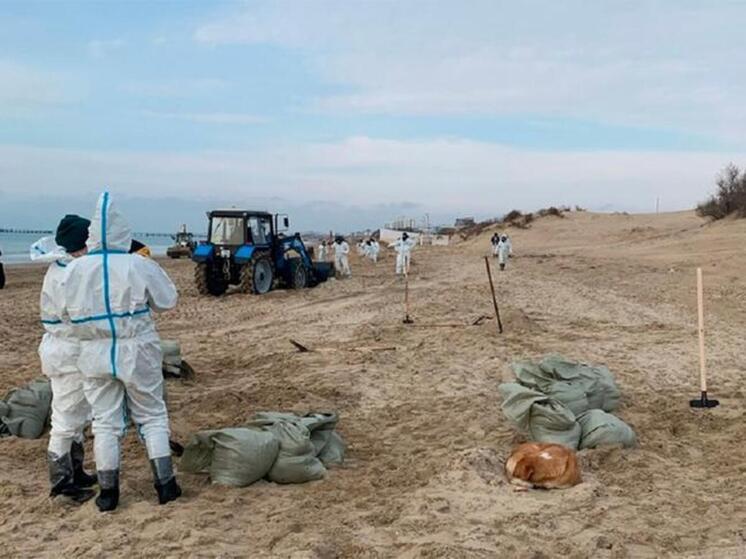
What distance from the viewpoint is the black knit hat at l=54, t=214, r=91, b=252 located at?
4.40m

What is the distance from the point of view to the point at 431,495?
4574 mm

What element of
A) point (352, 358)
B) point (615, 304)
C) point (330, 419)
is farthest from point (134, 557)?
point (615, 304)

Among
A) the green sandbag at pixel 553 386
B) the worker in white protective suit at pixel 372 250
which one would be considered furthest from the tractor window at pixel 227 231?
the worker in white protective suit at pixel 372 250

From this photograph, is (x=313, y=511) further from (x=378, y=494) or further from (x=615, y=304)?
(x=615, y=304)

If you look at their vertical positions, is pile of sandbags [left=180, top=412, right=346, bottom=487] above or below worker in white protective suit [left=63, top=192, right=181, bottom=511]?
below

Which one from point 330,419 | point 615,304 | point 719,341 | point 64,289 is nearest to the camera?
Result: point 64,289

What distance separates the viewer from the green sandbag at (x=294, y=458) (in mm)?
4785

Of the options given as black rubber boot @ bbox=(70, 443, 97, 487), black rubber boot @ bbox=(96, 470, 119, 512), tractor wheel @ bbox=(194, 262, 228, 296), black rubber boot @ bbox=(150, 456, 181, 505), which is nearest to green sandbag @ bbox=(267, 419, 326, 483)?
black rubber boot @ bbox=(150, 456, 181, 505)

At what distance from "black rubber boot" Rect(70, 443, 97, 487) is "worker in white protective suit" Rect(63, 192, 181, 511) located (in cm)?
45

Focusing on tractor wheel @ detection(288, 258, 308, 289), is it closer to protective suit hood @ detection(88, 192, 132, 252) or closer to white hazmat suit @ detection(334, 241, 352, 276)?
white hazmat suit @ detection(334, 241, 352, 276)

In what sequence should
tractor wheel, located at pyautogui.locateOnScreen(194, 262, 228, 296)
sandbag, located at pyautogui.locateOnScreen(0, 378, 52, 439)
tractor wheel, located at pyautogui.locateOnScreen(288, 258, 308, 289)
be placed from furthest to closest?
tractor wheel, located at pyautogui.locateOnScreen(288, 258, 308, 289) → tractor wheel, located at pyautogui.locateOnScreen(194, 262, 228, 296) → sandbag, located at pyautogui.locateOnScreen(0, 378, 52, 439)

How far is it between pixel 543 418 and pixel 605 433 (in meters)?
0.44

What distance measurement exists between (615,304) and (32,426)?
1177 centimetres

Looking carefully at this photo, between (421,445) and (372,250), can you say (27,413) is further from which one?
(372,250)
